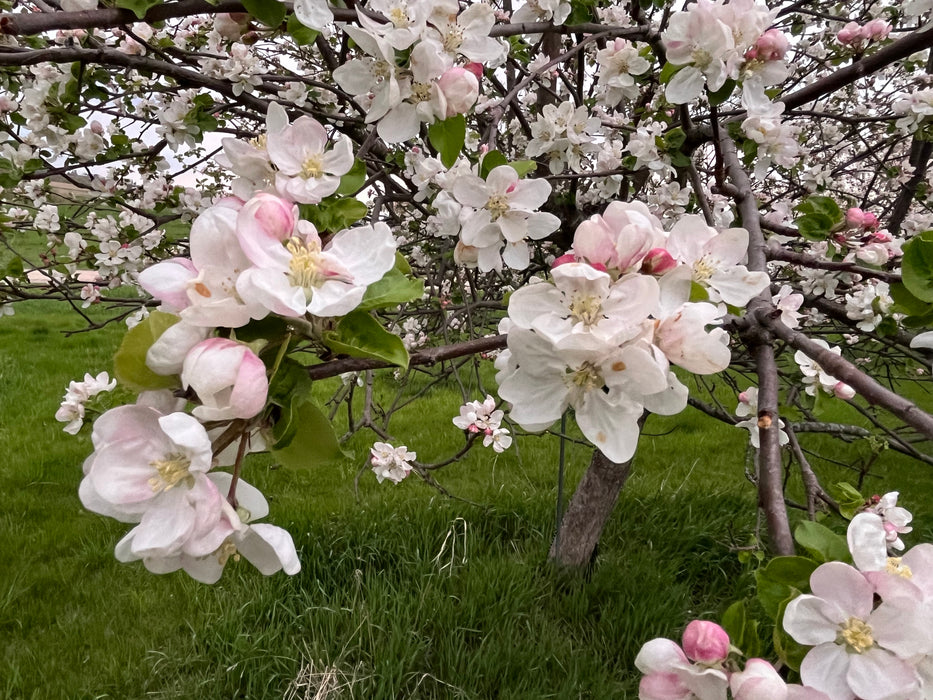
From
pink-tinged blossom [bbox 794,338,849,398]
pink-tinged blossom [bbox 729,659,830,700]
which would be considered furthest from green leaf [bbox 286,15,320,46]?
pink-tinged blossom [bbox 794,338,849,398]

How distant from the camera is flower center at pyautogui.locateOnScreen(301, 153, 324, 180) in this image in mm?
744

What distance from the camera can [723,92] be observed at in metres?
1.10

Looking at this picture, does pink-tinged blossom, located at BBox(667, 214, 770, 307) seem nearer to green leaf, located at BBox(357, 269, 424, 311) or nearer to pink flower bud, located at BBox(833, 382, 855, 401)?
green leaf, located at BBox(357, 269, 424, 311)

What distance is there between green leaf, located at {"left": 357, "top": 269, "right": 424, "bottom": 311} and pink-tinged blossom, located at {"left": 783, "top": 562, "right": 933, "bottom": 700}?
498 millimetres

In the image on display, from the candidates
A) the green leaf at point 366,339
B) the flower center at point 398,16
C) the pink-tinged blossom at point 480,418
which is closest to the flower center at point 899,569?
the green leaf at point 366,339

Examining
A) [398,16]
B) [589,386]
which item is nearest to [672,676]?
[589,386]

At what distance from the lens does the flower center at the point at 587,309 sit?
0.64 metres

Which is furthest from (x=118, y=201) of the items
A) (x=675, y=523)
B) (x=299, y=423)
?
(x=675, y=523)

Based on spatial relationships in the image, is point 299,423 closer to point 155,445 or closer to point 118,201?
point 155,445

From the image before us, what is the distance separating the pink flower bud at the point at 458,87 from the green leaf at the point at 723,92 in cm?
46

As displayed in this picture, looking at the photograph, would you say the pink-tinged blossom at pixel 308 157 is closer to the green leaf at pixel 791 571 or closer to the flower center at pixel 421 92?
the flower center at pixel 421 92

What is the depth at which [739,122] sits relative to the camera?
155cm

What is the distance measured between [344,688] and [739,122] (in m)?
1.90

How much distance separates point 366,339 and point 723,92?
2.72 ft
